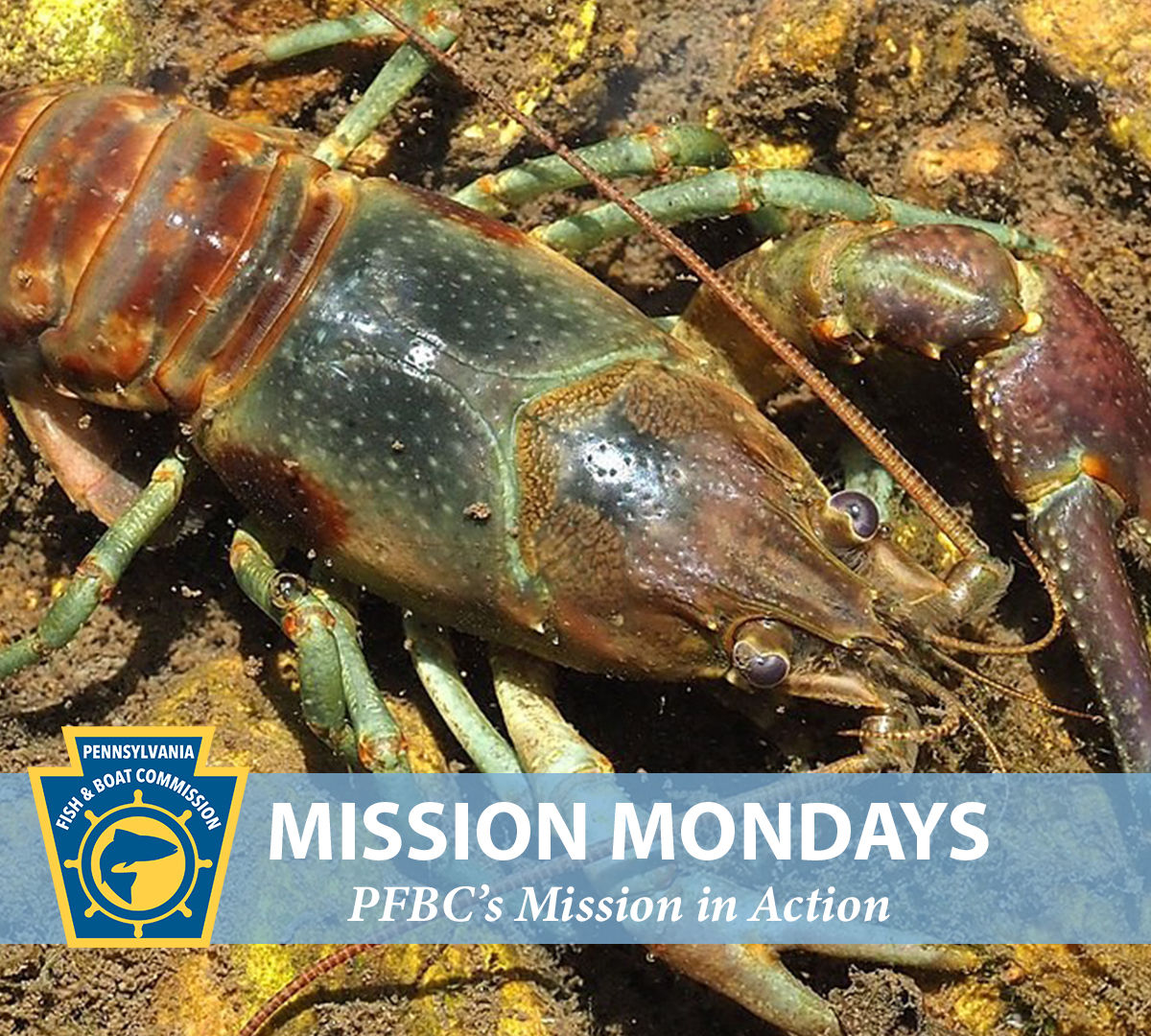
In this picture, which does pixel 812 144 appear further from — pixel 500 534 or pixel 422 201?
pixel 500 534

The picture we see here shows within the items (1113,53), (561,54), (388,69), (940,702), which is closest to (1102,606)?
(940,702)

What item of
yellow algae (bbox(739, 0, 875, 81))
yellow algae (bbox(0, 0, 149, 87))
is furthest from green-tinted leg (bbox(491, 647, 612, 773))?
yellow algae (bbox(0, 0, 149, 87))

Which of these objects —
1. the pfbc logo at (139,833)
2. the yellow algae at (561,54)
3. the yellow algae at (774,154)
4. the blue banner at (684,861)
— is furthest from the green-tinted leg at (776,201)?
the pfbc logo at (139,833)

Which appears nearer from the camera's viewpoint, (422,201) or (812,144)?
(422,201)

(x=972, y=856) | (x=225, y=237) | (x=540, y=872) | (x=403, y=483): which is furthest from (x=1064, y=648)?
(x=225, y=237)

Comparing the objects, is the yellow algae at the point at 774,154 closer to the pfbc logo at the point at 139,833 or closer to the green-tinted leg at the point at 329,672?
the green-tinted leg at the point at 329,672

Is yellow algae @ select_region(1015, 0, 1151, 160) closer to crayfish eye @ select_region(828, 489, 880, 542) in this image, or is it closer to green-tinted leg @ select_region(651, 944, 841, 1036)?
crayfish eye @ select_region(828, 489, 880, 542)
